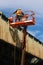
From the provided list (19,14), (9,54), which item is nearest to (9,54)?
(9,54)

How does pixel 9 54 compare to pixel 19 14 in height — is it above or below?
below

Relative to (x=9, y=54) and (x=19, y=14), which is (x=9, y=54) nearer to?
(x=9, y=54)

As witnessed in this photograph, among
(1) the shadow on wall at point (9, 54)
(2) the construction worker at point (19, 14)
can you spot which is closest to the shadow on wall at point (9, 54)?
(1) the shadow on wall at point (9, 54)

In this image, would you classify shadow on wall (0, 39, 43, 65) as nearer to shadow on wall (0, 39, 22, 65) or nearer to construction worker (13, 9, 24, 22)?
shadow on wall (0, 39, 22, 65)

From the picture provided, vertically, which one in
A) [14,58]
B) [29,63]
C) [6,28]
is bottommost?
[29,63]

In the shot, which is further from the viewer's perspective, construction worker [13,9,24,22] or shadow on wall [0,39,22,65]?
shadow on wall [0,39,22,65]

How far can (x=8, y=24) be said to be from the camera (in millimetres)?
25531

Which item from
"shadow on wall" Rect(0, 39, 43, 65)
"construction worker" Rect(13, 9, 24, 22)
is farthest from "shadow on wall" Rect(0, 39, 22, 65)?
"construction worker" Rect(13, 9, 24, 22)

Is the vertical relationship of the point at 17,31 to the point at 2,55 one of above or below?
above

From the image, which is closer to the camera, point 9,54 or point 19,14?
point 19,14

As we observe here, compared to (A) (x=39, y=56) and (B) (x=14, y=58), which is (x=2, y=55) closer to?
(B) (x=14, y=58)

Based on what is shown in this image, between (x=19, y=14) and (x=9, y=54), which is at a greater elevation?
(x=19, y=14)

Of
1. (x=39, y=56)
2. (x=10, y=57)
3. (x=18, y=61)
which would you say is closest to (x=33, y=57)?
(x=39, y=56)

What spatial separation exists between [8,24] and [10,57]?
171 inches
